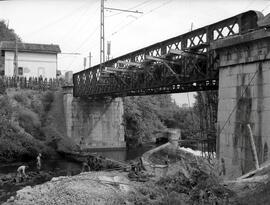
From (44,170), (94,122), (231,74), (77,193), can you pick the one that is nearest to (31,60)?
(94,122)

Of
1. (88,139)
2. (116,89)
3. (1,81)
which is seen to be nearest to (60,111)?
(88,139)

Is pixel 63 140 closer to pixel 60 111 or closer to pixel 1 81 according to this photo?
pixel 60 111

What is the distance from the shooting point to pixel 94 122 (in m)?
48.2

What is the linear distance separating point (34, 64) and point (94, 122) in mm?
21948

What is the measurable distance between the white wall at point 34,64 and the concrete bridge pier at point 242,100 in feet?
169

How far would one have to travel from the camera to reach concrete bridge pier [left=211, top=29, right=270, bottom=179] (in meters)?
14.1

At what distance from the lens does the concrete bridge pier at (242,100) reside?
1405 centimetres

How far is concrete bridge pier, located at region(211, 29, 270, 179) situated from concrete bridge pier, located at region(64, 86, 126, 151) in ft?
104

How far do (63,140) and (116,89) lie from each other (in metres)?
10.7

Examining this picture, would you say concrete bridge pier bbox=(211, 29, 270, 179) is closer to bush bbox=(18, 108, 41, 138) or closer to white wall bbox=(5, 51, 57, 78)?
bush bbox=(18, 108, 41, 138)

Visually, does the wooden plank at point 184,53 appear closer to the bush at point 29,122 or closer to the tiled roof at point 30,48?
the bush at point 29,122

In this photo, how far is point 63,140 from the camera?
42281 millimetres

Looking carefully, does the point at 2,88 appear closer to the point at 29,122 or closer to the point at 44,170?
the point at 29,122

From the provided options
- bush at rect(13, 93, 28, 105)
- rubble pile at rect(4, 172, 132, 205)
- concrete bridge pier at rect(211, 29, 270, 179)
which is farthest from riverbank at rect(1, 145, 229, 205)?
bush at rect(13, 93, 28, 105)
